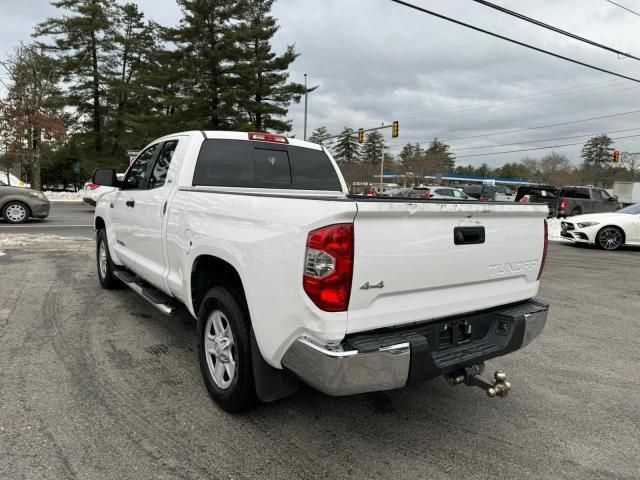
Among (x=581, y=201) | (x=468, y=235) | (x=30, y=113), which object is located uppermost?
(x=30, y=113)

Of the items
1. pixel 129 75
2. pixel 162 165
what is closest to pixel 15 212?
pixel 162 165

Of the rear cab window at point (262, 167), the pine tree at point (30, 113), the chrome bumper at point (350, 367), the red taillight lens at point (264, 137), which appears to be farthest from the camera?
the pine tree at point (30, 113)

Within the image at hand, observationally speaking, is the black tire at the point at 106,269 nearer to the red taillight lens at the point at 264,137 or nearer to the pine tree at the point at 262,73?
the red taillight lens at the point at 264,137

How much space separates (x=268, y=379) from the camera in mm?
2729

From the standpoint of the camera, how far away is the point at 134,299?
19.1ft

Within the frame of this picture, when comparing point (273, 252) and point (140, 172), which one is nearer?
point (273, 252)

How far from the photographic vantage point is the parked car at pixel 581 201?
2117 centimetres

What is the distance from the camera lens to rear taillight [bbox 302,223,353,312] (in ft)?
7.40

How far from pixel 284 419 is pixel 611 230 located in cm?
1253

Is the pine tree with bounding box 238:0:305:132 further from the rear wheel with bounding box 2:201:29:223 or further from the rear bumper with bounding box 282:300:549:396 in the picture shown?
the rear bumper with bounding box 282:300:549:396

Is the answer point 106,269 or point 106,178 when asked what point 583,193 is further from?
point 106,178

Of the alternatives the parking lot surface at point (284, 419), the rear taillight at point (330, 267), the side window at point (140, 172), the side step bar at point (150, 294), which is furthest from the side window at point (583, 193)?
the rear taillight at point (330, 267)

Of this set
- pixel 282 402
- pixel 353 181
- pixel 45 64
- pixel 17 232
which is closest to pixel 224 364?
pixel 282 402

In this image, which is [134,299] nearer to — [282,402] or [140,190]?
[140,190]
